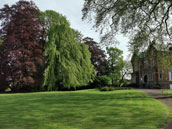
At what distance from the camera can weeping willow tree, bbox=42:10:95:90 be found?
87.4 ft

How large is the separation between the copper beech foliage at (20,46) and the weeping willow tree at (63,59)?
1.79 metres

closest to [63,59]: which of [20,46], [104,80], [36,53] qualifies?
[36,53]

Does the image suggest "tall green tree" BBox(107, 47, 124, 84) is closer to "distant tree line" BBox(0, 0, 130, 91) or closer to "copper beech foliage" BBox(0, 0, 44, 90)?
"distant tree line" BBox(0, 0, 130, 91)

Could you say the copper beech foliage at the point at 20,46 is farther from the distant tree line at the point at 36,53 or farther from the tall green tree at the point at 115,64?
the tall green tree at the point at 115,64

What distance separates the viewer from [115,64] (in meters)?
47.8

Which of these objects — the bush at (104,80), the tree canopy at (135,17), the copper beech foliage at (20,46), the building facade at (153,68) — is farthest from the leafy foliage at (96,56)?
the tree canopy at (135,17)

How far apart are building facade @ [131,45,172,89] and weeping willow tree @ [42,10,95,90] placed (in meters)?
10.5

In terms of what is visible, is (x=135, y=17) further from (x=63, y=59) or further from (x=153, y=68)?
(x=153, y=68)

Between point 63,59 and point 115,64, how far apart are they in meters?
24.0

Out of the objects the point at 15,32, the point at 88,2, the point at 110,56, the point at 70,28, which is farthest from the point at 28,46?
the point at 110,56

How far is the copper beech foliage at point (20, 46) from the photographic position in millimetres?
23781

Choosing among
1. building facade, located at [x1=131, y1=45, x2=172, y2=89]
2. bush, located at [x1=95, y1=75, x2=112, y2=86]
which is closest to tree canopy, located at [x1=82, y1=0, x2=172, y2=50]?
building facade, located at [x1=131, y1=45, x2=172, y2=89]

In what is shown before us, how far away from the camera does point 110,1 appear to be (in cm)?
1031

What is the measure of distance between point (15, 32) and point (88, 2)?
18966mm
